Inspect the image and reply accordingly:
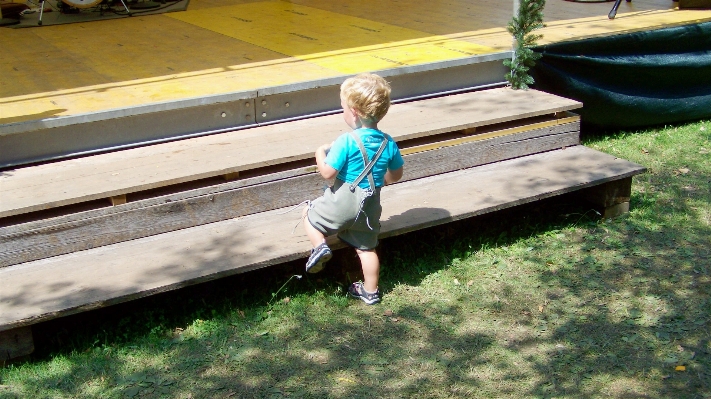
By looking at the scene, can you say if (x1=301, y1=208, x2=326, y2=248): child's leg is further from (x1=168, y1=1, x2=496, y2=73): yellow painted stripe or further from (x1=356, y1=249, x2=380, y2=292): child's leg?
(x1=168, y1=1, x2=496, y2=73): yellow painted stripe

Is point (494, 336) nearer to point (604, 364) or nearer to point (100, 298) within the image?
point (604, 364)

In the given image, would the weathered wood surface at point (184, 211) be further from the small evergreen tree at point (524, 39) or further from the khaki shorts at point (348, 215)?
the small evergreen tree at point (524, 39)

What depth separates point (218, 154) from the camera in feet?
14.4

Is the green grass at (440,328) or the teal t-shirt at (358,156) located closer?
the green grass at (440,328)

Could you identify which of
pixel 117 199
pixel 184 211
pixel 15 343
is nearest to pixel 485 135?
pixel 184 211

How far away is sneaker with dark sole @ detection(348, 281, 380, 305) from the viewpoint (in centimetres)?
410

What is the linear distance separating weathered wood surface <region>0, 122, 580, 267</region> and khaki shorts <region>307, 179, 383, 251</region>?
0.43 m

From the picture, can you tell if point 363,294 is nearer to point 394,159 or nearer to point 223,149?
point 394,159

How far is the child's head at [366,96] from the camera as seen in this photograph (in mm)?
3707

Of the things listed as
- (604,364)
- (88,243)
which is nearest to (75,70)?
(88,243)

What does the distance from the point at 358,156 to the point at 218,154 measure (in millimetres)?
938

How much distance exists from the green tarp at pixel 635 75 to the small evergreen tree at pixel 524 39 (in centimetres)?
27

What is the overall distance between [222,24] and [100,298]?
3.70 m

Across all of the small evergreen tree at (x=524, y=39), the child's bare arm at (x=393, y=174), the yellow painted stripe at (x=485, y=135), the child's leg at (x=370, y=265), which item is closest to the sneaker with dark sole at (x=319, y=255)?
the child's leg at (x=370, y=265)
